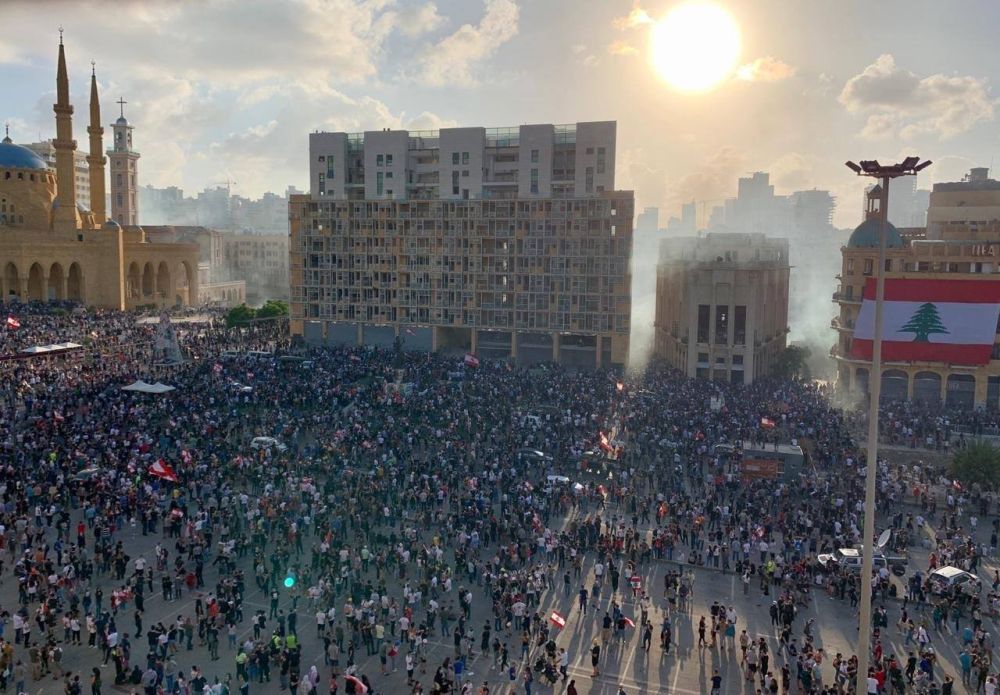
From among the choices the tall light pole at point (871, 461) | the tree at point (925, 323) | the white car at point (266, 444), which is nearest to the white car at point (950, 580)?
the tall light pole at point (871, 461)

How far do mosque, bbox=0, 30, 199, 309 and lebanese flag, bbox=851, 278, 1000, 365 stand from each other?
8126cm

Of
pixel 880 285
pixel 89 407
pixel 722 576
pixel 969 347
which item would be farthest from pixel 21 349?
pixel 969 347

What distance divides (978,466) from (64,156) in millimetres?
92521

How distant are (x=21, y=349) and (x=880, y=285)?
56489 millimetres

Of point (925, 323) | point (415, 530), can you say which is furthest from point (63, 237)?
point (925, 323)

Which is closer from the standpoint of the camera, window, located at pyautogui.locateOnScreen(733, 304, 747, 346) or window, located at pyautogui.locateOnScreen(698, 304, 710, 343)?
window, located at pyautogui.locateOnScreen(733, 304, 747, 346)

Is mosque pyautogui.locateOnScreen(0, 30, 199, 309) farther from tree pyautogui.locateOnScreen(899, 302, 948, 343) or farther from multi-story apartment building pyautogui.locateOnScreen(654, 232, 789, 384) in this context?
tree pyautogui.locateOnScreen(899, 302, 948, 343)

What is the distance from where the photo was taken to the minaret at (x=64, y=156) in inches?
3307

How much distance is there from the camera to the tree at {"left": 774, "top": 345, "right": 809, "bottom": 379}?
211 ft

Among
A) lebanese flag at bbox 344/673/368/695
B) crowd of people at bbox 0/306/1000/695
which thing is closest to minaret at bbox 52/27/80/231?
crowd of people at bbox 0/306/1000/695

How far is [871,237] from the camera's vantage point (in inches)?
2255

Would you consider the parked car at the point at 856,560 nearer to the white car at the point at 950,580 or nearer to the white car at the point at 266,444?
the white car at the point at 950,580

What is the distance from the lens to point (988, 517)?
Result: 33.4 metres

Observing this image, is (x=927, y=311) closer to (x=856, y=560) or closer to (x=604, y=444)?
(x=604, y=444)
